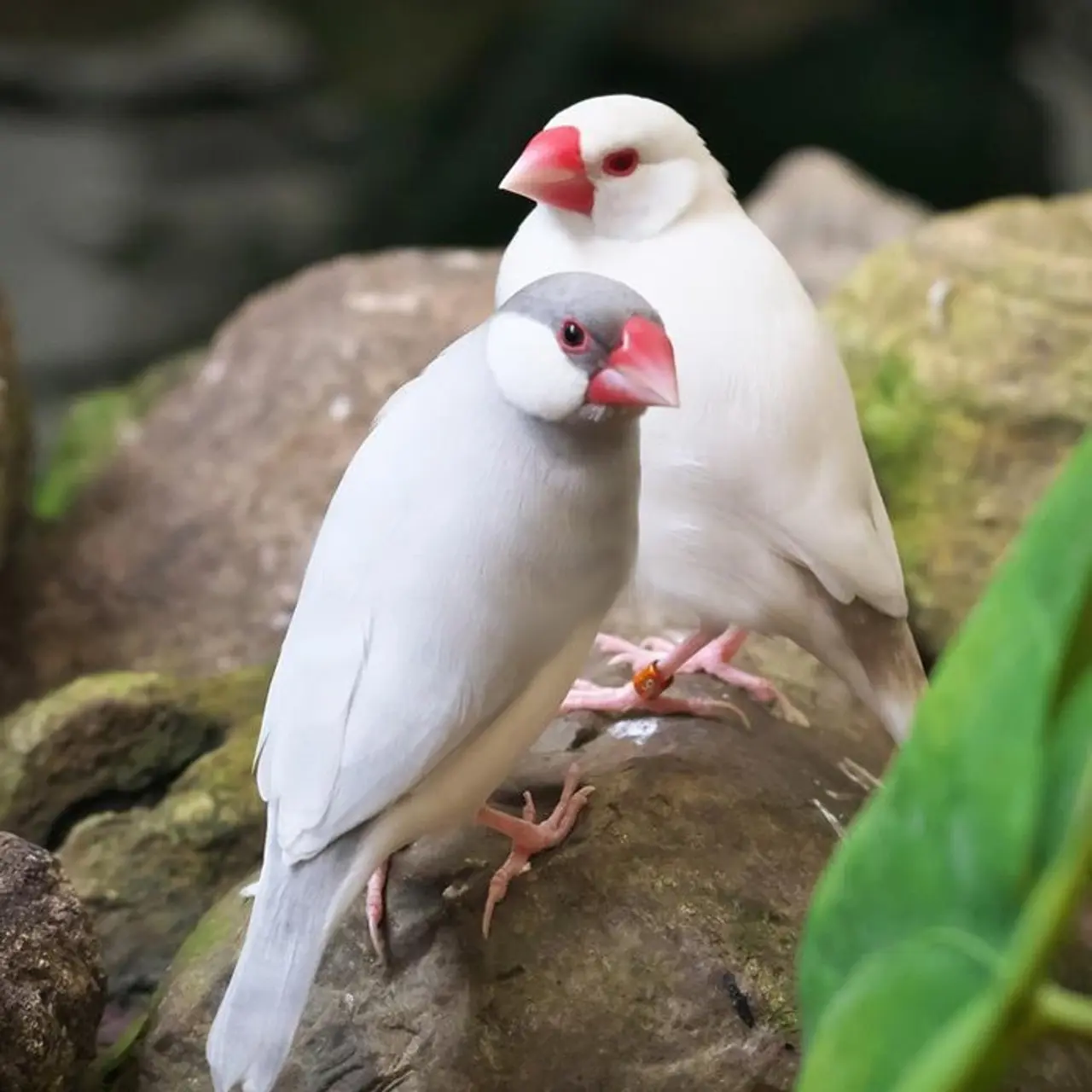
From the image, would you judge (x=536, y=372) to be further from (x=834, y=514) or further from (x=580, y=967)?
(x=580, y=967)

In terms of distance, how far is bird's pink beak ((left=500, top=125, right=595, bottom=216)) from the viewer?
1.51 meters

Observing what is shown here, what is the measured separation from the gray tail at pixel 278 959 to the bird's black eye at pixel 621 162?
821 millimetres

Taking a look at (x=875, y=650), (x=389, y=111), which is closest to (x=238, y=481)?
(x=875, y=650)

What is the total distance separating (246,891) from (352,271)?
1.75 m

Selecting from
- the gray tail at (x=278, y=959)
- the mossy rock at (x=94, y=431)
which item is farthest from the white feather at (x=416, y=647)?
the mossy rock at (x=94, y=431)

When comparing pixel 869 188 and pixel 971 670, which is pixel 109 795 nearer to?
pixel 971 670

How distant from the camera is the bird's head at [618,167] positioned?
5.00ft

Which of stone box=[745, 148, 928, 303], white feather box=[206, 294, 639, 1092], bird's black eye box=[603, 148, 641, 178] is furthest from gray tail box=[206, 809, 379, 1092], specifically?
stone box=[745, 148, 928, 303]

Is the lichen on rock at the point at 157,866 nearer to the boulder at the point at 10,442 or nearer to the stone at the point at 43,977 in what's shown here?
the stone at the point at 43,977

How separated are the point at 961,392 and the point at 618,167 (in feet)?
3.19

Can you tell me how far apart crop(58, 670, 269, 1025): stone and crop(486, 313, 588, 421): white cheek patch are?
798 millimetres

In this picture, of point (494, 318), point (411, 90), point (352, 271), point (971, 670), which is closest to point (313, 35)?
point (411, 90)

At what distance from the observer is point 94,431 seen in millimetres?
3070

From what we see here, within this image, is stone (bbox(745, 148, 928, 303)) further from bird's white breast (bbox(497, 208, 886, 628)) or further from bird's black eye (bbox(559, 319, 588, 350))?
bird's black eye (bbox(559, 319, 588, 350))
